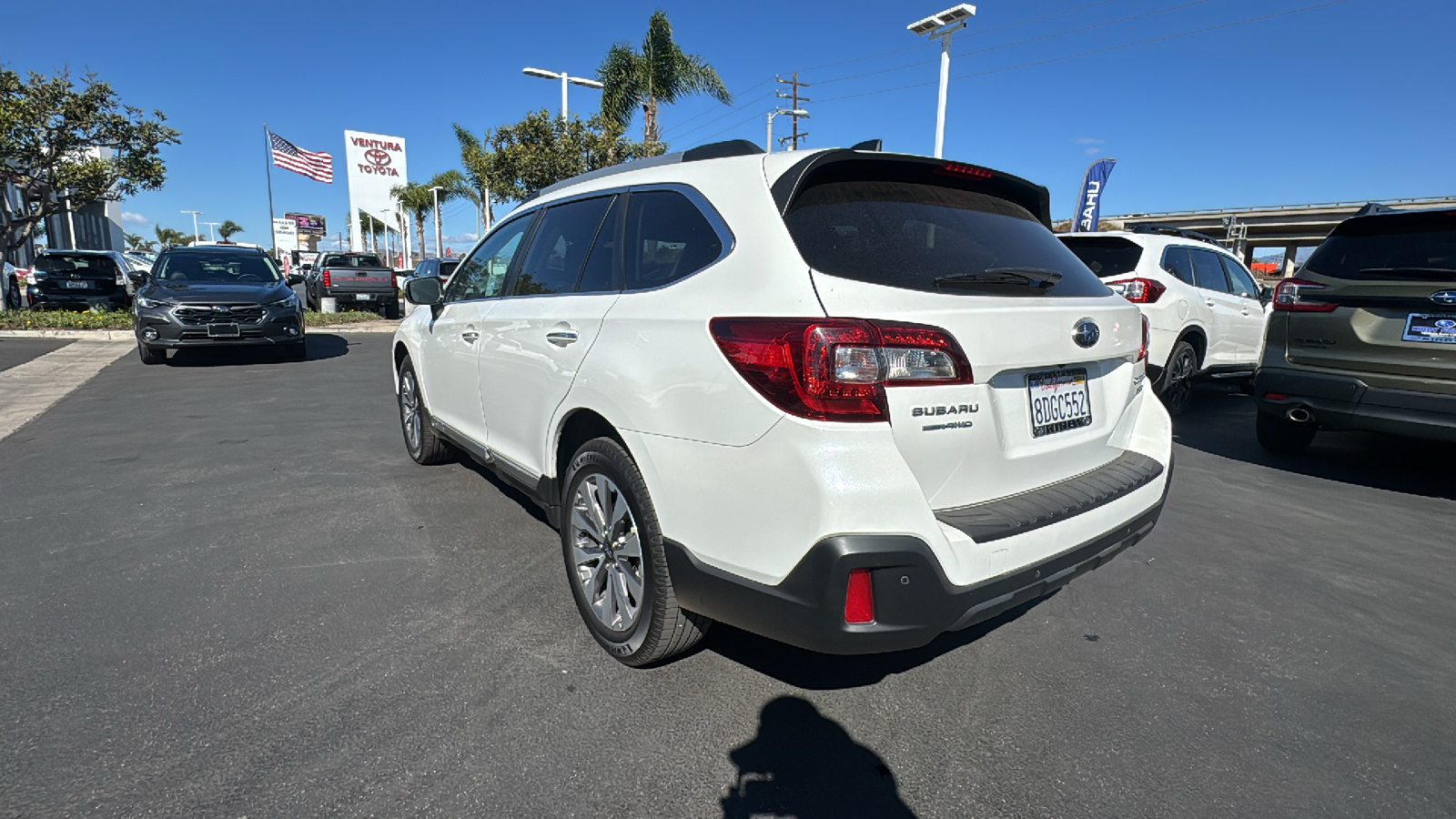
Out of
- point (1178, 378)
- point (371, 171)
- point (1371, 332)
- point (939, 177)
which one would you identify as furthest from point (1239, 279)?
point (371, 171)

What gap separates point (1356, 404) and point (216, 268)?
13092 mm

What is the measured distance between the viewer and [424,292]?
469 cm

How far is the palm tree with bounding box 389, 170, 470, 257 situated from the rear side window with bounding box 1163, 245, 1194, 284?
Result: 53.8 metres

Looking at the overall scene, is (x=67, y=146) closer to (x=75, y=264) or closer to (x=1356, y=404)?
(x=75, y=264)

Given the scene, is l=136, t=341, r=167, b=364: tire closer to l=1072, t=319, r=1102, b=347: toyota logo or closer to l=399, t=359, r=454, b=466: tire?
l=399, t=359, r=454, b=466: tire

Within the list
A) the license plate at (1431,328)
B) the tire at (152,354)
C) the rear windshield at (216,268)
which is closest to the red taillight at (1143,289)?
the license plate at (1431,328)

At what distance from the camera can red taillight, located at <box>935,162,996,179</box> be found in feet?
8.71

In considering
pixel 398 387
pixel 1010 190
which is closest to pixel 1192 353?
pixel 1010 190

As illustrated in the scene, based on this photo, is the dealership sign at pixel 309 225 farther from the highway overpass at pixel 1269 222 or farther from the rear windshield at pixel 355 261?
the highway overpass at pixel 1269 222

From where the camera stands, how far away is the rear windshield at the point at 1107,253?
23.5 ft

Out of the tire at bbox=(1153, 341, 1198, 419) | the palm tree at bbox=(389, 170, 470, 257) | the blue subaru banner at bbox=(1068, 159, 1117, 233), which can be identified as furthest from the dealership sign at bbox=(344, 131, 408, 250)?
the tire at bbox=(1153, 341, 1198, 419)

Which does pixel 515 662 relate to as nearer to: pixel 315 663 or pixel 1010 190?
pixel 315 663

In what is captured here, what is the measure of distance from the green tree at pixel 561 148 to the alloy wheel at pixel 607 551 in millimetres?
18628

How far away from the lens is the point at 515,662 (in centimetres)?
274
